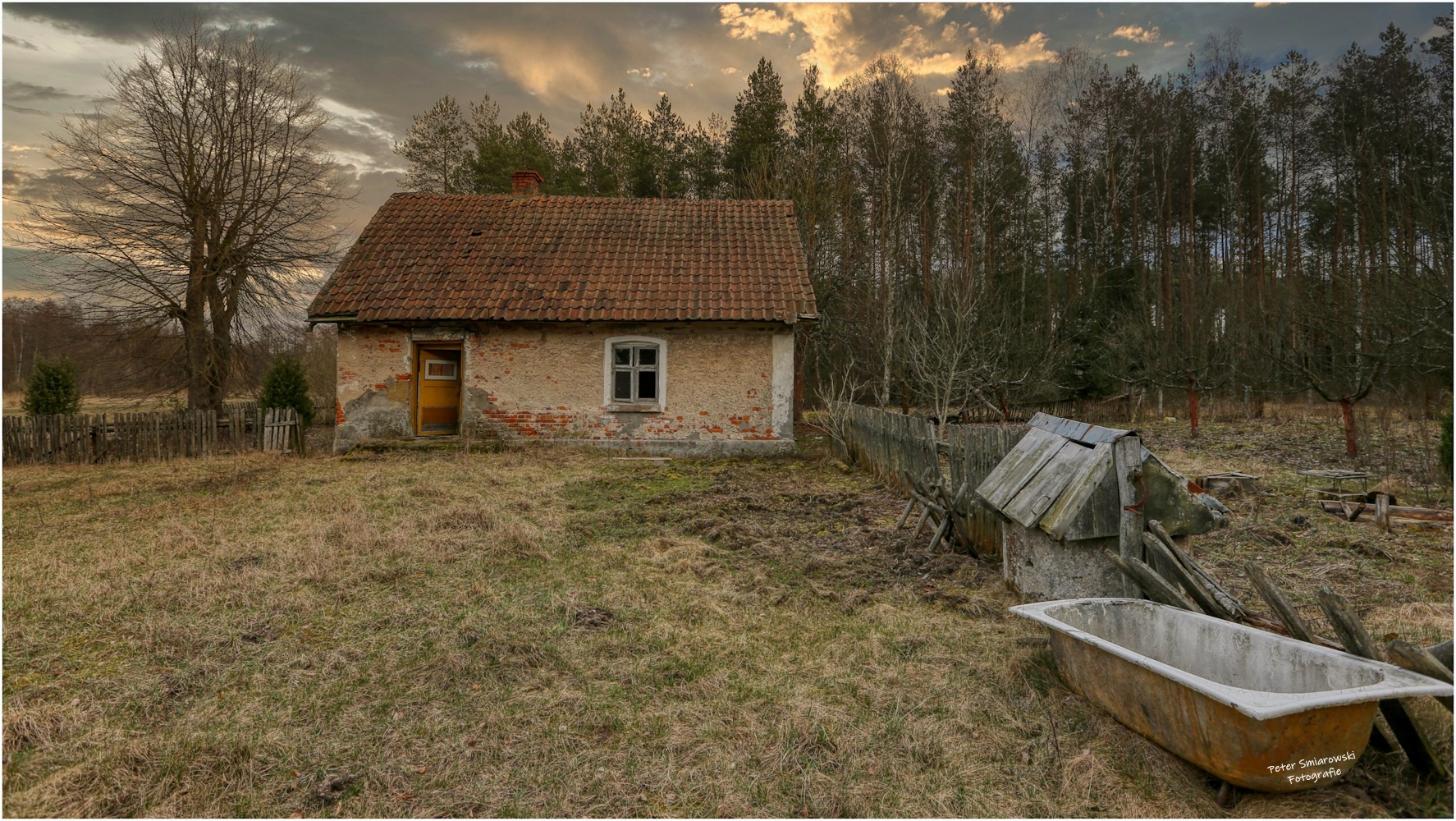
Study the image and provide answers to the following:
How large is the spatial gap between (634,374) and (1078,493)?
9562 millimetres

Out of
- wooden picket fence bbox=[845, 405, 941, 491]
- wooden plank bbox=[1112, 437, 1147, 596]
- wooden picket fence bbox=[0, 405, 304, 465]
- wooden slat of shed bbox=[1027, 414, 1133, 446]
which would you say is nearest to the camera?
wooden plank bbox=[1112, 437, 1147, 596]

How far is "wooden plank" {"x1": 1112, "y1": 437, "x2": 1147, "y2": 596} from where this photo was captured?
14.4 ft

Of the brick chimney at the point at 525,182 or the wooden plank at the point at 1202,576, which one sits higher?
the brick chimney at the point at 525,182

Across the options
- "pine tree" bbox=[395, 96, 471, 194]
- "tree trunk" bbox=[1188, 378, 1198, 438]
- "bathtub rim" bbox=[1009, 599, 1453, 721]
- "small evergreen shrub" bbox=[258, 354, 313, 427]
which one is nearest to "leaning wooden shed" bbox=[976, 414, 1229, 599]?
"bathtub rim" bbox=[1009, 599, 1453, 721]

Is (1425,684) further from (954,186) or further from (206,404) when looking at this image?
(954,186)

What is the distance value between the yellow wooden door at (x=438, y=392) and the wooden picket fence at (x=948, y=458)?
8326 millimetres

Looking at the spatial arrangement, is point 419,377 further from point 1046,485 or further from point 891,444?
point 1046,485

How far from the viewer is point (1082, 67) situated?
24031 mm

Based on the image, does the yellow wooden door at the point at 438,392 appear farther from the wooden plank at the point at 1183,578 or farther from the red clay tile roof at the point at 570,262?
the wooden plank at the point at 1183,578

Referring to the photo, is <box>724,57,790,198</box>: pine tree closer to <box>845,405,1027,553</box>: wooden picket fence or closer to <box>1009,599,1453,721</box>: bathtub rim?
<box>845,405,1027,553</box>: wooden picket fence

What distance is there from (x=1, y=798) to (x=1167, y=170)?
29859 millimetres

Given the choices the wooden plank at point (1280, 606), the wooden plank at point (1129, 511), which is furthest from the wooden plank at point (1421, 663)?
the wooden plank at point (1129, 511)

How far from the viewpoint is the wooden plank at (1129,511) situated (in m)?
4.38

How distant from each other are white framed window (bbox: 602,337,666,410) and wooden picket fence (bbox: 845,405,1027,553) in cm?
414
